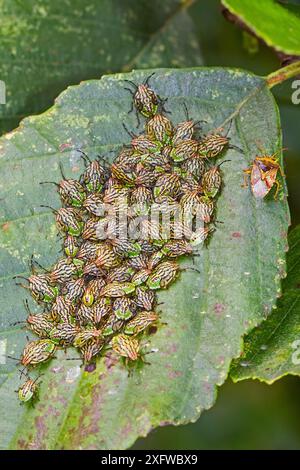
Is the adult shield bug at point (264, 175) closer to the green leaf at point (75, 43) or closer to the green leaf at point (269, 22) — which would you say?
the green leaf at point (269, 22)

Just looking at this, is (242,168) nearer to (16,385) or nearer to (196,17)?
(16,385)

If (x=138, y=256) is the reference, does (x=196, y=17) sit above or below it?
above

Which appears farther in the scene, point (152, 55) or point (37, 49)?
point (152, 55)

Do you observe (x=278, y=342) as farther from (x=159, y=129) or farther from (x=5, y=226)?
(x=5, y=226)

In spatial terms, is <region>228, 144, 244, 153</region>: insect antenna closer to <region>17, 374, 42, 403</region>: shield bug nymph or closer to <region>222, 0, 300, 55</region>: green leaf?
<region>222, 0, 300, 55</region>: green leaf

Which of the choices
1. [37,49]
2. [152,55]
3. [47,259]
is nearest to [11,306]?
[47,259]

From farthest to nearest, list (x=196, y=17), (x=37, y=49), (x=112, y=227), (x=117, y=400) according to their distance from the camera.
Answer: (x=196, y=17) < (x=37, y=49) < (x=112, y=227) < (x=117, y=400)

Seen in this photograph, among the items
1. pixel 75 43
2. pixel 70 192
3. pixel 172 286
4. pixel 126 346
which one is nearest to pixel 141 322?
pixel 126 346
